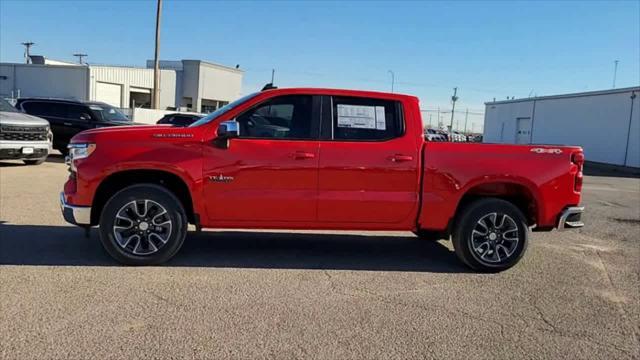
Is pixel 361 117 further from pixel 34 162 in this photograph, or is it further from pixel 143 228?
pixel 34 162

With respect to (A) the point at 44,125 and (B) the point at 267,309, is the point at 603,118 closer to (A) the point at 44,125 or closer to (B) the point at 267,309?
(A) the point at 44,125

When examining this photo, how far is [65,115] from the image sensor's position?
58.7 ft

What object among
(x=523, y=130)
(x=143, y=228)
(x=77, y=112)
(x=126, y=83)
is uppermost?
(x=126, y=83)

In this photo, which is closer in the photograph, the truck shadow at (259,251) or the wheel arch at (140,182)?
the wheel arch at (140,182)

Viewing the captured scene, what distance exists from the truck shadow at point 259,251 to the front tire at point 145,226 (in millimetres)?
248

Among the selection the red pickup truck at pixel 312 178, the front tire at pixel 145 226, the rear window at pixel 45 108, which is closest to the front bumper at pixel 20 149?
the rear window at pixel 45 108

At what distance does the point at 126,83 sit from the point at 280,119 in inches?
1960

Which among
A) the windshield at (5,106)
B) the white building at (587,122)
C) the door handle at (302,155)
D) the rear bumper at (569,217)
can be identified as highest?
the white building at (587,122)

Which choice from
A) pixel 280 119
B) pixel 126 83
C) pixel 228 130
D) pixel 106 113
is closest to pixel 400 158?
pixel 280 119

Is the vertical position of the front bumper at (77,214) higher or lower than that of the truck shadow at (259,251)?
Result: higher

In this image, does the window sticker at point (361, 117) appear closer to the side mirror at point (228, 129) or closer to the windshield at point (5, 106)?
the side mirror at point (228, 129)

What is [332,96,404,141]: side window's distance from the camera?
6.14 m

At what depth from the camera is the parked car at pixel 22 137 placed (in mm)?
13633

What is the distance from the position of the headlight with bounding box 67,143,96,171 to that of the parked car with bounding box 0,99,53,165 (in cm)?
912
